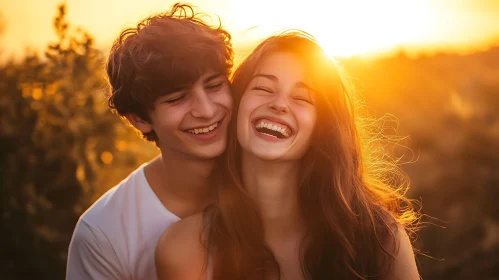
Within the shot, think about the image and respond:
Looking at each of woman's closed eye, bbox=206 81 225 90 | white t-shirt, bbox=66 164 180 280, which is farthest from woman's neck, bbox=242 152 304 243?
white t-shirt, bbox=66 164 180 280

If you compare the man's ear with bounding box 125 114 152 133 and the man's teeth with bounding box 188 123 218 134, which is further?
the man's ear with bounding box 125 114 152 133

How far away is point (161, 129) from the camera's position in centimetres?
366

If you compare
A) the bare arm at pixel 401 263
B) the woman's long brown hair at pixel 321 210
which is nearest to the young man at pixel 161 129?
the woman's long brown hair at pixel 321 210

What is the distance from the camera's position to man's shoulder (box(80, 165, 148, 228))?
3748mm

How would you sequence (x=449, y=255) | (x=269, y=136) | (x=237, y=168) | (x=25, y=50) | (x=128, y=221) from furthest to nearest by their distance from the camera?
1. (x=25, y=50)
2. (x=449, y=255)
3. (x=128, y=221)
4. (x=237, y=168)
5. (x=269, y=136)

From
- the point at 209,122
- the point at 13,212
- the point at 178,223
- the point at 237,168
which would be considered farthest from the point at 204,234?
the point at 13,212

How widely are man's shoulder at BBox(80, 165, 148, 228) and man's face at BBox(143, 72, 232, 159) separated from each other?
1.49 ft

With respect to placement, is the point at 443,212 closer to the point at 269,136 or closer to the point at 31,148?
the point at 269,136

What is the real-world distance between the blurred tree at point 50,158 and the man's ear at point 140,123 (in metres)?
1.40

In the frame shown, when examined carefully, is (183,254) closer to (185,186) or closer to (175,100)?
(185,186)

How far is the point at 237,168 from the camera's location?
3.36 metres

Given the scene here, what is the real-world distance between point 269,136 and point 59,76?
3.03m

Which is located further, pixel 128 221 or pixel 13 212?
pixel 13 212

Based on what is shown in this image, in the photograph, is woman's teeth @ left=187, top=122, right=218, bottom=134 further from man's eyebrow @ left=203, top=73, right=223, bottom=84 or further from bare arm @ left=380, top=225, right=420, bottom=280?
bare arm @ left=380, top=225, right=420, bottom=280
